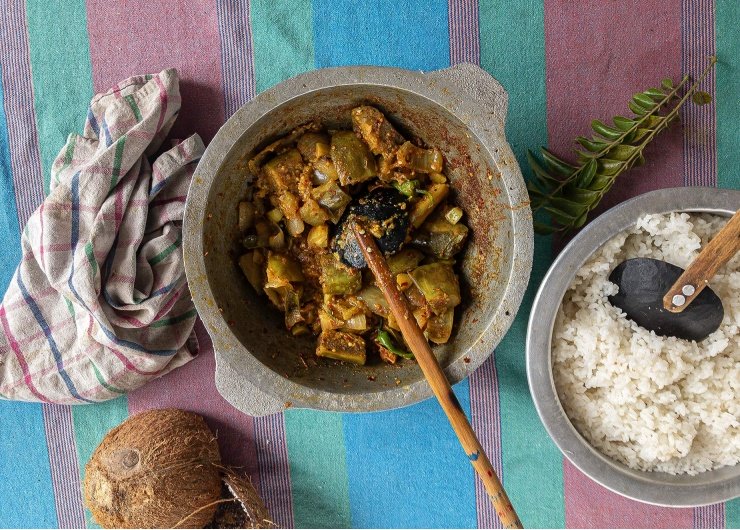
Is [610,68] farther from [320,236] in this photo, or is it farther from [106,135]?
[106,135]

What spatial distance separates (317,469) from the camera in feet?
6.51

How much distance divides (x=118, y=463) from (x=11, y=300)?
0.60m

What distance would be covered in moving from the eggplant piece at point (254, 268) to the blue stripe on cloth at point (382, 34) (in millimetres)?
628

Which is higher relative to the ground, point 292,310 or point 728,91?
point 728,91

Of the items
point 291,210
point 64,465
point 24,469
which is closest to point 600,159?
point 291,210

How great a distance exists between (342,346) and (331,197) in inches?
15.4

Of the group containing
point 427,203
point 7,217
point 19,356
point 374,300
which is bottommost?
point 19,356

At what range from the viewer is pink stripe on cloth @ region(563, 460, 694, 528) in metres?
1.94

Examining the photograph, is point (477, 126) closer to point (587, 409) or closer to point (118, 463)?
point (587, 409)

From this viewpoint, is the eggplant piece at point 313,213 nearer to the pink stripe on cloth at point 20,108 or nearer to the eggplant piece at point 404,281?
the eggplant piece at point 404,281

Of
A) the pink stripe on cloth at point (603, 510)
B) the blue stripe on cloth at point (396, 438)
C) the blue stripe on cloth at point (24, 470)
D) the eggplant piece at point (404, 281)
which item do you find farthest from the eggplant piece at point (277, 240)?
the pink stripe on cloth at point (603, 510)

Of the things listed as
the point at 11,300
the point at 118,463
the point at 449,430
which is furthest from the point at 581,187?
the point at 11,300

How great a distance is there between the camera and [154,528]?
5.99 ft

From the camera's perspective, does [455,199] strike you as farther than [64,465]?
No
